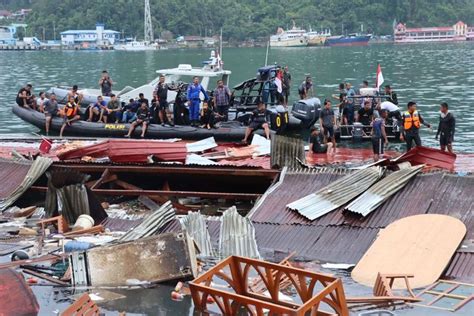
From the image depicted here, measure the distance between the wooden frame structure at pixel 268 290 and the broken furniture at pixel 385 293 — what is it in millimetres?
534

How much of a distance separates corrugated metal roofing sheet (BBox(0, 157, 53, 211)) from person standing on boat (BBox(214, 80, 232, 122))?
895 cm

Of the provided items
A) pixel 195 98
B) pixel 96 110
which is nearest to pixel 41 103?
pixel 96 110

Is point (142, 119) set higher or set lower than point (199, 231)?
higher

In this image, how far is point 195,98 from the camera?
Answer: 25641 mm

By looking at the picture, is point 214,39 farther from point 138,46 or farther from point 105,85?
point 105,85

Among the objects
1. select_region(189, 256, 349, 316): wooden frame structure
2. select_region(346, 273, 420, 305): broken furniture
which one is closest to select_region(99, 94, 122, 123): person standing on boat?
select_region(189, 256, 349, 316): wooden frame structure

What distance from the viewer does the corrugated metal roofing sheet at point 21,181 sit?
17336 mm

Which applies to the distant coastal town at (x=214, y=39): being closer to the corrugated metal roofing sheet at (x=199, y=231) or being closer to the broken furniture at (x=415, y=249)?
the corrugated metal roofing sheet at (x=199, y=231)

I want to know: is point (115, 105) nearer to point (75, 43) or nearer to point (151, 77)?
point (151, 77)

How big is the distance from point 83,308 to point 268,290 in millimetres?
2408

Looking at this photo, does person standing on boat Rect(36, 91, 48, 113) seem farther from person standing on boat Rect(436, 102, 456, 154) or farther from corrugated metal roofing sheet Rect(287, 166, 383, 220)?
corrugated metal roofing sheet Rect(287, 166, 383, 220)

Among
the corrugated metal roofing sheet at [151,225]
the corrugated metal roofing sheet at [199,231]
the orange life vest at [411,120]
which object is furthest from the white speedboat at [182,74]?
the corrugated metal roofing sheet at [199,231]

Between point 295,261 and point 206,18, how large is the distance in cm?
14960

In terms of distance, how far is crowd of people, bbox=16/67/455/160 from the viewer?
21.6 meters
